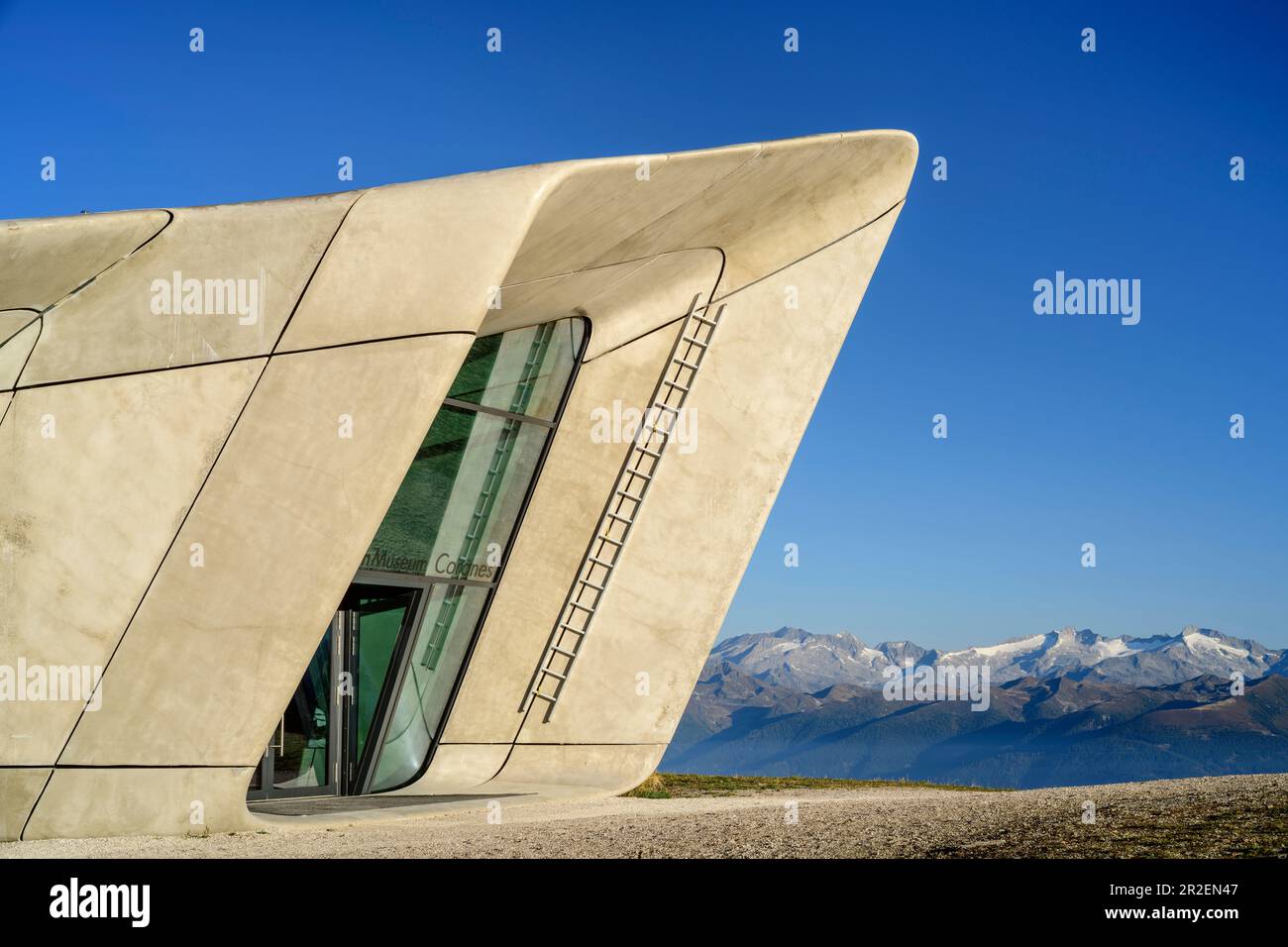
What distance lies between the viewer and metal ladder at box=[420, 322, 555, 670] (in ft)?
49.5

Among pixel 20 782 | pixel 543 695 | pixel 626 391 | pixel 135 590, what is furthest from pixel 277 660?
pixel 626 391

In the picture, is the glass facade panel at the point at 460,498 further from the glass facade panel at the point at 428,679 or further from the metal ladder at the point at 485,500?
the glass facade panel at the point at 428,679

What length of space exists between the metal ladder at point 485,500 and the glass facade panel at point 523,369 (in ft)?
0.05

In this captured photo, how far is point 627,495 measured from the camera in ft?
51.2

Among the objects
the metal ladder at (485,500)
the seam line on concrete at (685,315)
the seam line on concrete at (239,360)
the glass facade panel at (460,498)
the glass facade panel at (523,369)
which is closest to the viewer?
the seam line on concrete at (239,360)

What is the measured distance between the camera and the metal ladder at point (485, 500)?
15.1m

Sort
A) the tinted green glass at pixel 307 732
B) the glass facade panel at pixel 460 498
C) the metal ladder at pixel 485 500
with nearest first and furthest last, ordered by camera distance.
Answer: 1. the tinted green glass at pixel 307 732
2. the glass facade panel at pixel 460 498
3. the metal ladder at pixel 485 500

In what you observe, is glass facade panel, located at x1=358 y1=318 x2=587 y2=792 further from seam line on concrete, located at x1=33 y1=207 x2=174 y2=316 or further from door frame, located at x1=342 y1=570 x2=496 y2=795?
seam line on concrete, located at x1=33 y1=207 x2=174 y2=316

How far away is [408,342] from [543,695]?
22.4 feet

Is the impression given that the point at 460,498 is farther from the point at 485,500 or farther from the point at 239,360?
the point at 239,360

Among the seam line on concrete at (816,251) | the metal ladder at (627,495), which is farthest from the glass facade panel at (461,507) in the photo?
the seam line on concrete at (816,251)

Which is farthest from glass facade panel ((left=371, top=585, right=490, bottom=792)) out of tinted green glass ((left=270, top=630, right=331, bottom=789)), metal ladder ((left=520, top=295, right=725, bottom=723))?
metal ladder ((left=520, top=295, right=725, bottom=723))

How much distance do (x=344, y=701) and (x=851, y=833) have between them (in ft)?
26.5

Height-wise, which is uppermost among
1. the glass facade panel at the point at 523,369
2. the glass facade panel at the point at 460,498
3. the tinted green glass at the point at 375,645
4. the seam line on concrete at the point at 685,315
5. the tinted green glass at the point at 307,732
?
the seam line on concrete at the point at 685,315
